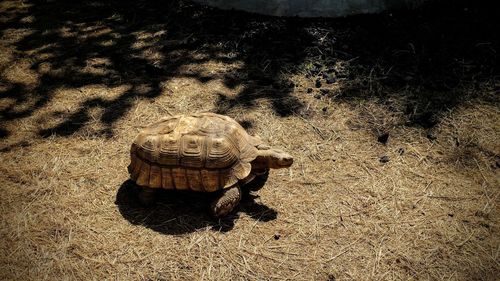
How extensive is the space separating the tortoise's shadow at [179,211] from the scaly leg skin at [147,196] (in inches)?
2.7

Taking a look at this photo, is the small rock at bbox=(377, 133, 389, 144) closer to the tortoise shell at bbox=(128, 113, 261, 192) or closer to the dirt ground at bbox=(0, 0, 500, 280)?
the dirt ground at bbox=(0, 0, 500, 280)

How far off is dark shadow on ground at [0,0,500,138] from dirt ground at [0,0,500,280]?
0.10ft

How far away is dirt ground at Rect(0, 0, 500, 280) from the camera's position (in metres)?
3.60

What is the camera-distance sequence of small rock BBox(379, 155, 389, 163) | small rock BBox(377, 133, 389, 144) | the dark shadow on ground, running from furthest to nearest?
1. the dark shadow on ground
2. small rock BBox(377, 133, 389, 144)
3. small rock BBox(379, 155, 389, 163)

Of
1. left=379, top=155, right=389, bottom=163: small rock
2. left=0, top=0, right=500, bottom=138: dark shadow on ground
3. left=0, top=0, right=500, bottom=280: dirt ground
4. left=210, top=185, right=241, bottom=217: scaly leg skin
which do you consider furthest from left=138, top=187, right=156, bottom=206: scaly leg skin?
left=379, top=155, right=389, bottom=163: small rock

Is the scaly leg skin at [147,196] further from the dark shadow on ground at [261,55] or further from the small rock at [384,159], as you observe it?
the small rock at [384,159]

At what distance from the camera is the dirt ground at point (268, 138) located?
360 centimetres

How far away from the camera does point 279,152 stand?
4.08 m

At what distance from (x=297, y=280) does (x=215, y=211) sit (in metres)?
1.04

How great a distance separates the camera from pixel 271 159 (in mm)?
4023

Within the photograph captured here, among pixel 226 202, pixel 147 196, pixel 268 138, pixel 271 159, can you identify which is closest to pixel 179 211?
pixel 147 196

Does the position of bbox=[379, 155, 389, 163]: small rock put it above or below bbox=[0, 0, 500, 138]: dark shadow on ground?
below

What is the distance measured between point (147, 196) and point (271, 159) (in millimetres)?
1387

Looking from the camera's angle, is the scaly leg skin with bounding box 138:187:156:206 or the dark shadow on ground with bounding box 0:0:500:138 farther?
the dark shadow on ground with bounding box 0:0:500:138
